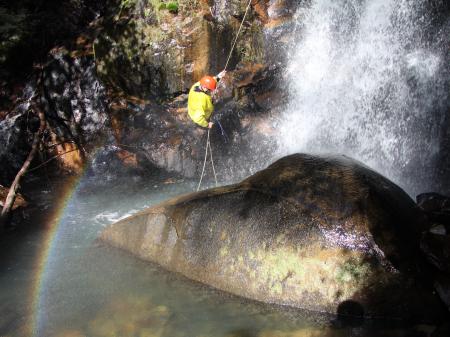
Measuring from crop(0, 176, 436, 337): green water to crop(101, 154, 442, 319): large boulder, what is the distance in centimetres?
19

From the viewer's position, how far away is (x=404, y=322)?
3.89 metres

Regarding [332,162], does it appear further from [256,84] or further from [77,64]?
[77,64]

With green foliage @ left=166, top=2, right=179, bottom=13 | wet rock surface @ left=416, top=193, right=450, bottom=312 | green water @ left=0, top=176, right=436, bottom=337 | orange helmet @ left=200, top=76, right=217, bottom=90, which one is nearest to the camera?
wet rock surface @ left=416, top=193, right=450, bottom=312

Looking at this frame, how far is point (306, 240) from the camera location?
14.2 feet

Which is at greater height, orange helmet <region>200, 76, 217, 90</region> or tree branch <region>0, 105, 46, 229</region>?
orange helmet <region>200, 76, 217, 90</region>

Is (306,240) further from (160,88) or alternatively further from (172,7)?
→ (172,7)

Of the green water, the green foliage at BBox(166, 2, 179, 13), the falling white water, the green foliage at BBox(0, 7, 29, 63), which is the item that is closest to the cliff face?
the green foliage at BBox(166, 2, 179, 13)

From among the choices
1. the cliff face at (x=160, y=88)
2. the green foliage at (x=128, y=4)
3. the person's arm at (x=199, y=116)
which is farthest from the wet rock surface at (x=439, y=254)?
the green foliage at (x=128, y=4)

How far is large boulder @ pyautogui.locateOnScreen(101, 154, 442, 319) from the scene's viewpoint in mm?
4004

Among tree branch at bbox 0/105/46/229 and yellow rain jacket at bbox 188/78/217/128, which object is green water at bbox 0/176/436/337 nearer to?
tree branch at bbox 0/105/46/229

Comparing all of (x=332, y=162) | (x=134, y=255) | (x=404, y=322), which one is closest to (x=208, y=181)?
(x=134, y=255)

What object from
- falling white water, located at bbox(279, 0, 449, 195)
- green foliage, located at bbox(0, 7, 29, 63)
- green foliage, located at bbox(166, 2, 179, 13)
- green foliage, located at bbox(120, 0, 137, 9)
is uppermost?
green foliage, located at bbox(0, 7, 29, 63)

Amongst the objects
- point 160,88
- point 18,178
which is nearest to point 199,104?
point 160,88

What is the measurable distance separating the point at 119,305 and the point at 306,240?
258cm
